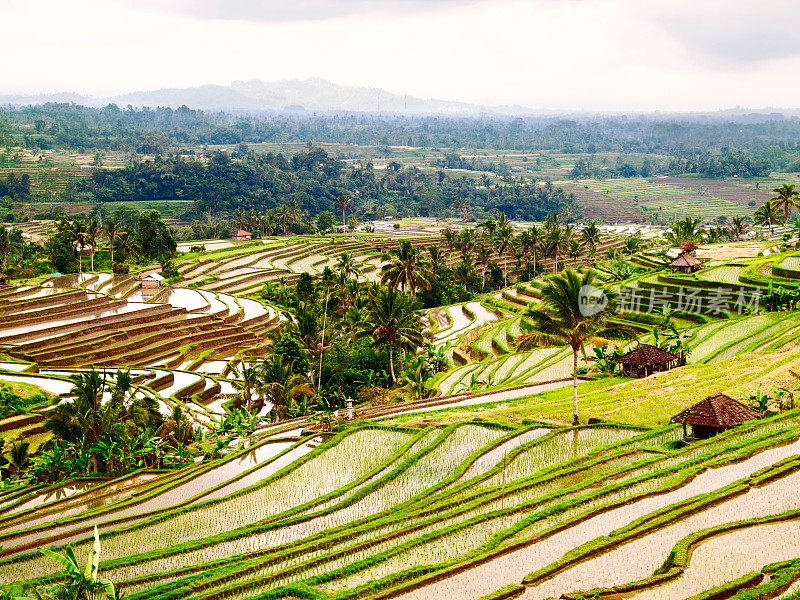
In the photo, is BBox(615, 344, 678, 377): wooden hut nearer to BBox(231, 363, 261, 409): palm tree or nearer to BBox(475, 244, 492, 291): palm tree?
BBox(231, 363, 261, 409): palm tree

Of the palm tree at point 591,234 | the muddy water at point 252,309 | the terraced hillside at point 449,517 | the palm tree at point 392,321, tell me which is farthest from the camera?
the palm tree at point 591,234

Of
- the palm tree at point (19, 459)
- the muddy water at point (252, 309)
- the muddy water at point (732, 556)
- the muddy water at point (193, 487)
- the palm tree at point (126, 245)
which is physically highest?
→ the muddy water at point (732, 556)

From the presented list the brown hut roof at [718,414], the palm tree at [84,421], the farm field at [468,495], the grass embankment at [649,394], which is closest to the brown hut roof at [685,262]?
the farm field at [468,495]

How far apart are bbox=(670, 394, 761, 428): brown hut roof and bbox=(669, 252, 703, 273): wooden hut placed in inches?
1023

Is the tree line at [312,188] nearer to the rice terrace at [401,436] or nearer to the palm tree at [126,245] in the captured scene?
the palm tree at [126,245]

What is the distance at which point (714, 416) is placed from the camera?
59.7 ft

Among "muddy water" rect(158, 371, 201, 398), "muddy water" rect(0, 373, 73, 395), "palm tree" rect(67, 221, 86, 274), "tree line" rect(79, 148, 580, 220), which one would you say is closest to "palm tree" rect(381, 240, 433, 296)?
"muddy water" rect(158, 371, 201, 398)

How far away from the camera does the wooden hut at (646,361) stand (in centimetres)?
2742

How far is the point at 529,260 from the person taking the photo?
77.9 meters

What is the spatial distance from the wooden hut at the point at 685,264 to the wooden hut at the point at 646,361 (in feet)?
55.5

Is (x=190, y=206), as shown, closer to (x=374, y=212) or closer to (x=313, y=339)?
(x=374, y=212)

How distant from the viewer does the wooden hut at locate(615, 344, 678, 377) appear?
1080 inches

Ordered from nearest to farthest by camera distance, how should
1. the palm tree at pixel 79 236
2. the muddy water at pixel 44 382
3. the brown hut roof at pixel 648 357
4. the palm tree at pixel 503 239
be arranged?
1. the brown hut roof at pixel 648 357
2. the muddy water at pixel 44 382
3. the palm tree at pixel 79 236
4. the palm tree at pixel 503 239

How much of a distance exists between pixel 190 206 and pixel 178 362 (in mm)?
83299
